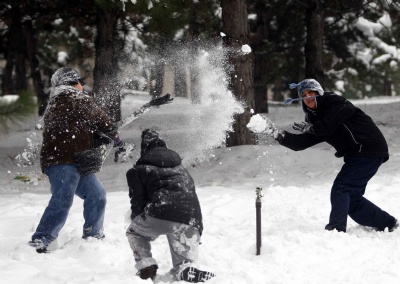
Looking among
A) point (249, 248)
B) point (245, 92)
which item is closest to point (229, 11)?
point (245, 92)

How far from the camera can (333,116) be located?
6387mm

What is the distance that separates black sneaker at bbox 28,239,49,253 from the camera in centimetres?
602

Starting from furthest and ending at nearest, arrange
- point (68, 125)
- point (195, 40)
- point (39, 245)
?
point (195, 40) < point (68, 125) < point (39, 245)

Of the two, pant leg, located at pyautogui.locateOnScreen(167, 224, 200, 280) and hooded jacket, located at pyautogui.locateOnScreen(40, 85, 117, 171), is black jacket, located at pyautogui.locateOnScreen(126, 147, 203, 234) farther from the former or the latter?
hooded jacket, located at pyautogui.locateOnScreen(40, 85, 117, 171)

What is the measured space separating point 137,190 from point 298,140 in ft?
7.77

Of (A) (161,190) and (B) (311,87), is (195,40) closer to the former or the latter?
(B) (311,87)

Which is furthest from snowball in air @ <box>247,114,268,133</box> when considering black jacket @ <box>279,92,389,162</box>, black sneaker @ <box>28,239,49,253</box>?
black sneaker @ <box>28,239,49,253</box>

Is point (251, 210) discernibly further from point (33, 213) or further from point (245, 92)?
point (245, 92)

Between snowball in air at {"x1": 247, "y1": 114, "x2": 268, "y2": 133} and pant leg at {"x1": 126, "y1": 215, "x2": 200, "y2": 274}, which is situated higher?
snowball in air at {"x1": 247, "y1": 114, "x2": 268, "y2": 133}

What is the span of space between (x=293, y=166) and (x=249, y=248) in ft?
17.4

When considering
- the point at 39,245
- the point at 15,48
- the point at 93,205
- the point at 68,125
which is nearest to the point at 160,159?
the point at 68,125

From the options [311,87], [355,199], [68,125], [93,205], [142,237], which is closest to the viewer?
[142,237]

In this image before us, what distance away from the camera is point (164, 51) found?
15.1 meters

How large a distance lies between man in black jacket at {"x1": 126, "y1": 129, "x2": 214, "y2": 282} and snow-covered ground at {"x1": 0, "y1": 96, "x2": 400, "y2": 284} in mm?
188
